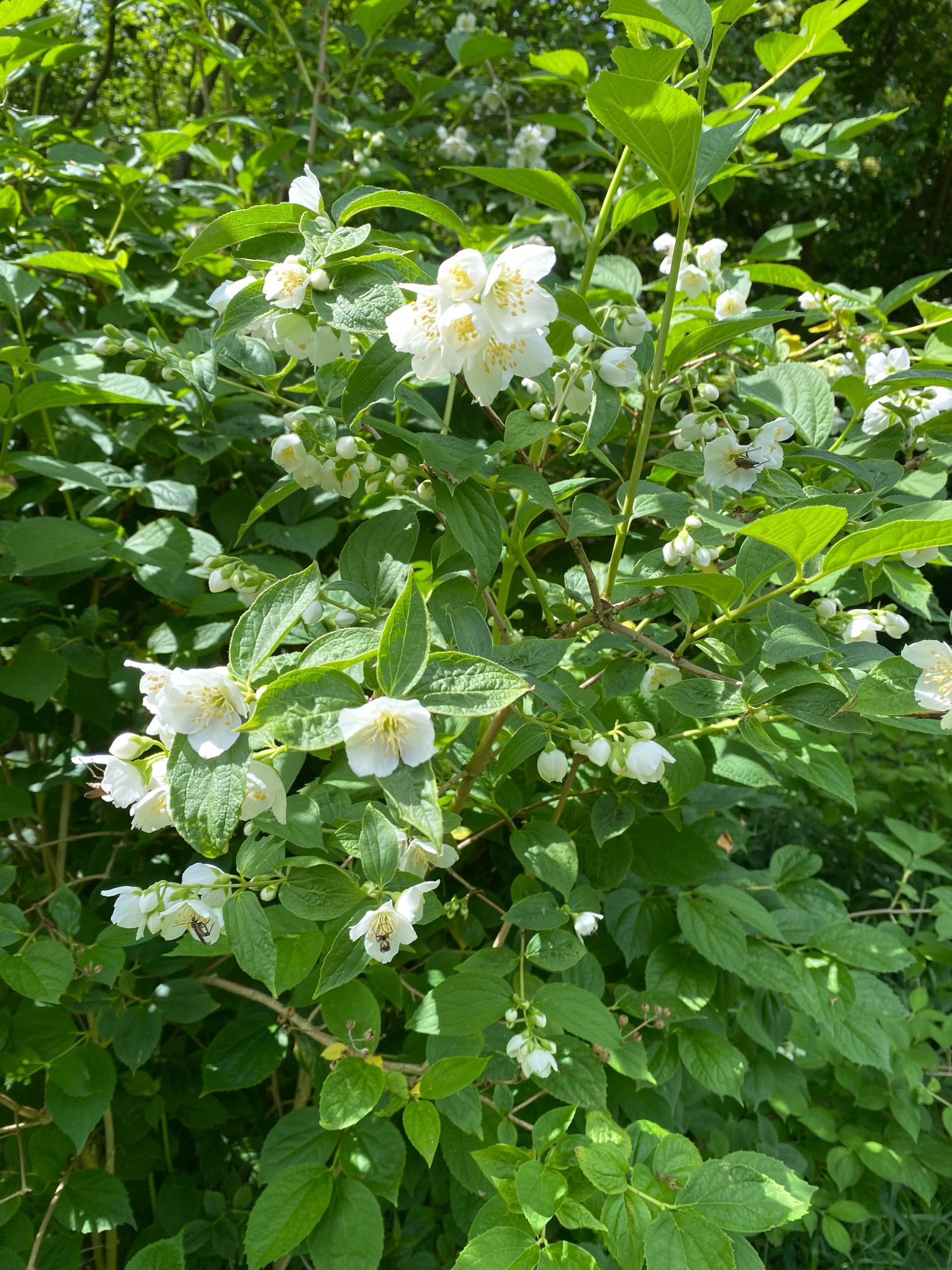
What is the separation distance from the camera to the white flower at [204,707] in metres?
0.80

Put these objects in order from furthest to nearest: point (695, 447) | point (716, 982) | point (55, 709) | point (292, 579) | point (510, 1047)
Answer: point (55, 709)
point (716, 982)
point (695, 447)
point (510, 1047)
point (292, 579)

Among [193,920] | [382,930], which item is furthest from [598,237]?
[193,920]

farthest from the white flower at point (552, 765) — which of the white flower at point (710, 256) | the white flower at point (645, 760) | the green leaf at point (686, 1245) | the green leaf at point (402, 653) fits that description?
the white flower at point (710, 256)

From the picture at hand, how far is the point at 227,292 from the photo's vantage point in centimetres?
105

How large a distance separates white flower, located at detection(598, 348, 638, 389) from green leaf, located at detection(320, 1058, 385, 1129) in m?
0.98

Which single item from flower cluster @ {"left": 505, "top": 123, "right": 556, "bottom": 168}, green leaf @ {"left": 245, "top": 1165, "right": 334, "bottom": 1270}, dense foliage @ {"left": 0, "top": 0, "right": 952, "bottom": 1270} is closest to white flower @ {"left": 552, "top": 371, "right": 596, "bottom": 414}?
dense foliage @ {"left": 0, "top": 0, "right": 952, "bottom": 1270}

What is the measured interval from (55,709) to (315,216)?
4.19ft

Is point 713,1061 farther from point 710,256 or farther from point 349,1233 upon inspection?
point 710,256

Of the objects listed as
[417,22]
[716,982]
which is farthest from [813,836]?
[417,22]

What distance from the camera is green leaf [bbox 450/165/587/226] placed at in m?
1.14

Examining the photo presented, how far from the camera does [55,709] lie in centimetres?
188

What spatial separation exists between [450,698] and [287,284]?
485 mm

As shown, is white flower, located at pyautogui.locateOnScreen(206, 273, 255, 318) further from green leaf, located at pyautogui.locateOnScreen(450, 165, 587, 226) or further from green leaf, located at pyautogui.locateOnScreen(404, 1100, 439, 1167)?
green leaf, located at pyautogui.locateOnScreen(404, 1100, 439, 1167)

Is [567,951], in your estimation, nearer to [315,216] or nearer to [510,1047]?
[510,1047]
